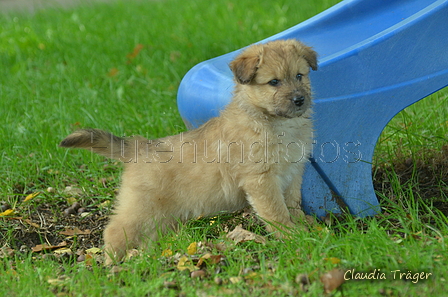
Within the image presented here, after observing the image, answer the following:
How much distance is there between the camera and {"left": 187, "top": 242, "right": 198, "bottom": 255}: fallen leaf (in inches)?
123

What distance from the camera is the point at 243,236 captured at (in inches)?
129

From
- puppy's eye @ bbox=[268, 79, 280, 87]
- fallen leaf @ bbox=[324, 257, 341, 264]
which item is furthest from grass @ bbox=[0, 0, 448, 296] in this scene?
puppy's eye @ bbox=[268, 79, 280, 87]

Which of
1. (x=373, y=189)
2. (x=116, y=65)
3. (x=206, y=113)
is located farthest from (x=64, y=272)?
(x=116, y=65)

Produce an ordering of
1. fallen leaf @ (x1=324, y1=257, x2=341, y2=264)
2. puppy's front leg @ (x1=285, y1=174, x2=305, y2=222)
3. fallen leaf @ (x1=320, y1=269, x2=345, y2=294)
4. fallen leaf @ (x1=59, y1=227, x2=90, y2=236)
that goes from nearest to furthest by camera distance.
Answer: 1. fallen leaf @ (x1=320, y1=269, x2=345, y2=294)
2. fallen leaf @ (x1=324, y1=257, x2=341, y2=264)
3. puppy's front leg @ (x1=285, y1=174, x2=305, y2=222)
4. fallen leaf @ (x1=59, y1=227, x2=90, y2=236)

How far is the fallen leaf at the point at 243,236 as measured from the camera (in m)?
3.23

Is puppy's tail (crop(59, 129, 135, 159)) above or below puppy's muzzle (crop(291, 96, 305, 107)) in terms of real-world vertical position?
below

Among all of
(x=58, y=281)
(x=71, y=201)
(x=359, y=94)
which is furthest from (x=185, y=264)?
(x=71, y=201)

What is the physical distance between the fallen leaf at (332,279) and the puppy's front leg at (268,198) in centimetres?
69

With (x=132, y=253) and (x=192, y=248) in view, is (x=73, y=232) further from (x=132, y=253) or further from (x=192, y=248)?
(x=192, y=248)

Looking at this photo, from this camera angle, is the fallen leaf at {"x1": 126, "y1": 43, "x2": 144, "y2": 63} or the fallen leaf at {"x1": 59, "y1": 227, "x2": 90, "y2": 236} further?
the fallen leaf at {"x1": 126, "y1": 43, "x2": 144, "y2": 63}

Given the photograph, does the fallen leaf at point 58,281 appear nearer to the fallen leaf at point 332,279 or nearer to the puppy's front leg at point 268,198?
the puppy's front leg at point 268,198

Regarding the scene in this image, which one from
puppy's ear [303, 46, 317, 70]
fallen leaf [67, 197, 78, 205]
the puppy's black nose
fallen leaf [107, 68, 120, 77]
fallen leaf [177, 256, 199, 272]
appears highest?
puppy's ear [303, 46, 317, 70]

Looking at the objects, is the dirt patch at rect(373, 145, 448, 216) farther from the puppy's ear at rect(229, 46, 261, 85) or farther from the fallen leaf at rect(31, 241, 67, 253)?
the fallen leaf at rect(31, 241, 67, 253)

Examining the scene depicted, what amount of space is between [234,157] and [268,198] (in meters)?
0.33
